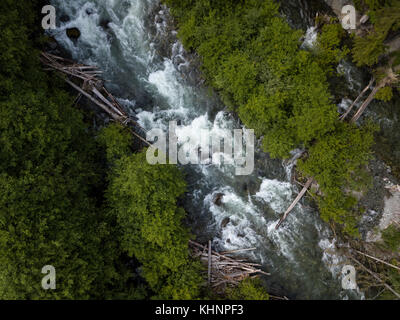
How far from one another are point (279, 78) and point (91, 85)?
7545 mm

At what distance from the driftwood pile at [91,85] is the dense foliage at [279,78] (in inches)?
152

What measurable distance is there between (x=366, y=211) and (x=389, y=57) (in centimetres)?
624

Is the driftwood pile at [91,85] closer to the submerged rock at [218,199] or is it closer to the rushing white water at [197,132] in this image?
the rushing white water at [197,132]

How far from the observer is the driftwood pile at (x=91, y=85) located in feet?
37.9

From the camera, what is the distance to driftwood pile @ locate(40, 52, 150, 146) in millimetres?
11547

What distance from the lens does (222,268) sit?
11750mm

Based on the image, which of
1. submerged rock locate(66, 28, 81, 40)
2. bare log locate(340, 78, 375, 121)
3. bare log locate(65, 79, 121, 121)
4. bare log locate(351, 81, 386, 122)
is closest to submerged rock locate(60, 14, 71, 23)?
submerged rock locate(66, 28, 81, 40)

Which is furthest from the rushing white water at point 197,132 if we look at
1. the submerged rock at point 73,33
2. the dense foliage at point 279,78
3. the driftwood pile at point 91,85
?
the dense foliage at point 279,78

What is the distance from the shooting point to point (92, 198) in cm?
1041

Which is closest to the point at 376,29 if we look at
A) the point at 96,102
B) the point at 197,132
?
the point at 197,132
